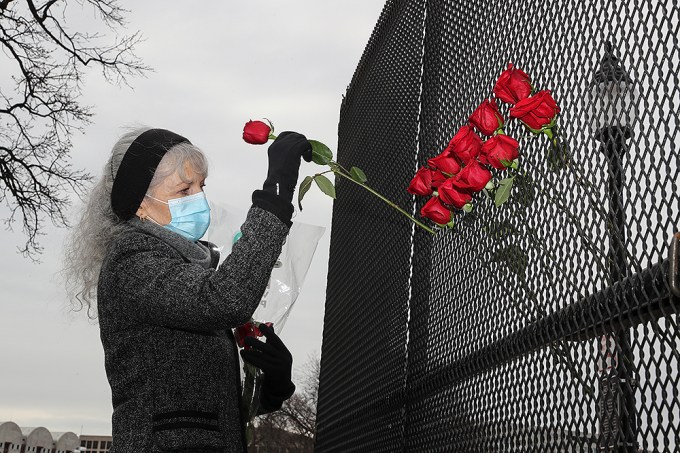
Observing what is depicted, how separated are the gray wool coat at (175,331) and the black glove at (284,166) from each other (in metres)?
0.08

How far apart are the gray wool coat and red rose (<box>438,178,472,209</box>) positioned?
434mm

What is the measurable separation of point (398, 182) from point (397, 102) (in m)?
0.49

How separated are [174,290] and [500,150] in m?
0.83

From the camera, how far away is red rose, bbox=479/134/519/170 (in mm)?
1650

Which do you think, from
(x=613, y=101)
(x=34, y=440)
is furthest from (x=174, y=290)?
(x=34, y=440)

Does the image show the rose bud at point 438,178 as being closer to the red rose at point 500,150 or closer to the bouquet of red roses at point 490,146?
the bouquet of red roses at point 490,146

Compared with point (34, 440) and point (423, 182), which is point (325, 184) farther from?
point (34, 440)

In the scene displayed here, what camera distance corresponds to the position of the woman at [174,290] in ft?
6.08

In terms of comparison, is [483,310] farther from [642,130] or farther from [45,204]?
[45,204]

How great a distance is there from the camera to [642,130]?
1.37 m

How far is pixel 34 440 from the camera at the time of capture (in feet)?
37.4

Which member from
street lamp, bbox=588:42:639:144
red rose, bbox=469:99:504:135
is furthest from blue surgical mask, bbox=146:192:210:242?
street lamp, bbox=588:42:639:144

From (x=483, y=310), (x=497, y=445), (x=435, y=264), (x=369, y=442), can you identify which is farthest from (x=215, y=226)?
(x=369, y=442)

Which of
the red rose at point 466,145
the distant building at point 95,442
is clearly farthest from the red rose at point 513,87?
the distant building at point 95,442
